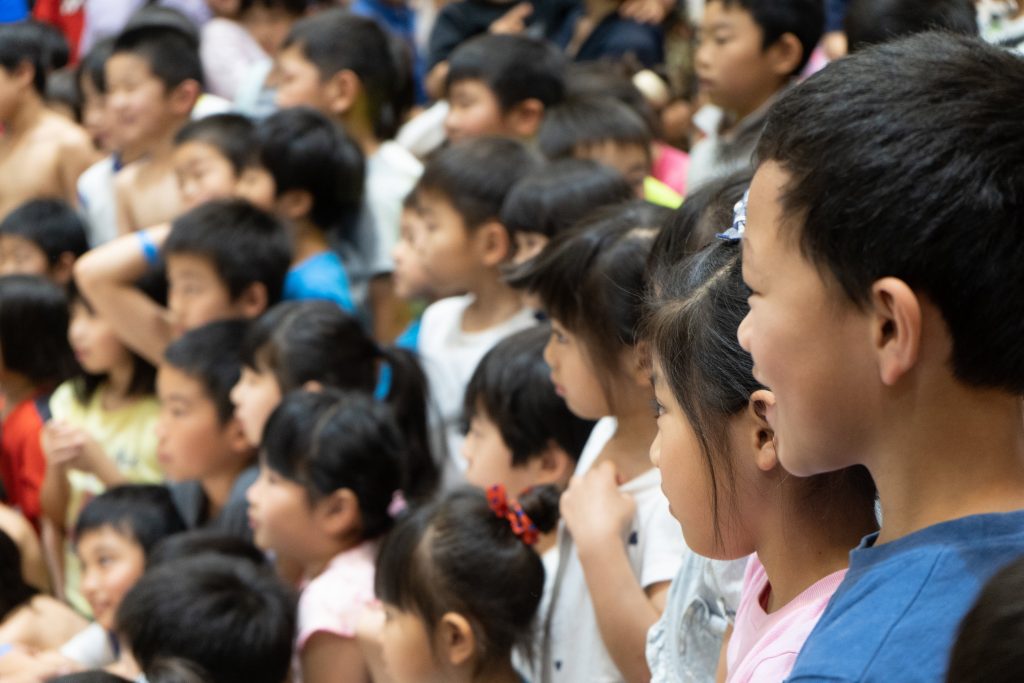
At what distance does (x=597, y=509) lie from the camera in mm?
1674

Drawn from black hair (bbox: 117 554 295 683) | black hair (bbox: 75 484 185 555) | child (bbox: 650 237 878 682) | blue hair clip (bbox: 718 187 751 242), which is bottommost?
black hair (bbox: 75 484 185 555)

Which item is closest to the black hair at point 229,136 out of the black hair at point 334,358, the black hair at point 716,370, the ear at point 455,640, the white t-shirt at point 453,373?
the black hair at point 334,358

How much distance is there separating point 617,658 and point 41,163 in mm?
3271

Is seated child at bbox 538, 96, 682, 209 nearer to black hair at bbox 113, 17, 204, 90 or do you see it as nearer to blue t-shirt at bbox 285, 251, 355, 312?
blue t-shirt at bbox 285, 251, 355, 312

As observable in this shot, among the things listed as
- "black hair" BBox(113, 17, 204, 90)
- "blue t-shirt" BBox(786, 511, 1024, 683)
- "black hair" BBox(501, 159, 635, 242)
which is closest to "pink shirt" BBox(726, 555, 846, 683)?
"blue t-shirt" BBox(786, 511, 1024, 683)

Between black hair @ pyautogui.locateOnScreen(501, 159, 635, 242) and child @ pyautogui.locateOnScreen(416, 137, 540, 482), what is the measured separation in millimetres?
148

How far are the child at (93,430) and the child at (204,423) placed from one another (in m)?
0.28

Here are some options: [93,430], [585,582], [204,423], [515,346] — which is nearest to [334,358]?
[204,423]

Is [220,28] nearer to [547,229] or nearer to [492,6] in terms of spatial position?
[492,6]

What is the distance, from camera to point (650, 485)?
5.70 feet

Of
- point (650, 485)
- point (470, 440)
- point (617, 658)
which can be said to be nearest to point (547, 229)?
point (470, 440)

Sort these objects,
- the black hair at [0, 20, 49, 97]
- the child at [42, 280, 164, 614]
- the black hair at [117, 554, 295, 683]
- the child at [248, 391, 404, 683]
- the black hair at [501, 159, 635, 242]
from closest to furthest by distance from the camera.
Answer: the black hair at [117, 554, 295, 683] → the child at [248, 391, 404, 683] → the black hair at [501, 159, 635, 242] → the child at [42, 280, 164, 614] → the black hair at [0, 20, 49, 97]

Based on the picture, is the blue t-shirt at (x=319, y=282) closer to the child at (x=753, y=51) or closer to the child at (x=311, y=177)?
the child at (x=311, y=177)

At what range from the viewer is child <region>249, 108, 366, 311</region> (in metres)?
3.34
